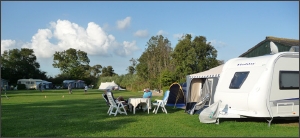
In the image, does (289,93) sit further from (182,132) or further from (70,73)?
(70,73)

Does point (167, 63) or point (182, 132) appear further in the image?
point (167, 63)

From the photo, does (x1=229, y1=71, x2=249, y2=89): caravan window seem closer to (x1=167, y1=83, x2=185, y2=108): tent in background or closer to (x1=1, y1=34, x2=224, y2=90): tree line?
(x1=167, y1=83, x2=185, y2=108): tent in background

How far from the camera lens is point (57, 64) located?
247 ft

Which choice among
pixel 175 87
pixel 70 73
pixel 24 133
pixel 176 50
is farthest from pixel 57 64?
pixel 24 133

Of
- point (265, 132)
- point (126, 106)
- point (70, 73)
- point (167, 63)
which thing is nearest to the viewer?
point (265, 132)

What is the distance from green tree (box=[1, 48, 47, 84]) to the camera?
2492 inches

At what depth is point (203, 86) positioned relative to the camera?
12.4 meters

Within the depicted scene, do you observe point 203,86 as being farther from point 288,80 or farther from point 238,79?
point 288,80

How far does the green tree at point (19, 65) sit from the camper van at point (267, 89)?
60.9 metres

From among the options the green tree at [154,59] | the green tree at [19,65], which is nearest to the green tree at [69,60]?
the green tree at [19,65]

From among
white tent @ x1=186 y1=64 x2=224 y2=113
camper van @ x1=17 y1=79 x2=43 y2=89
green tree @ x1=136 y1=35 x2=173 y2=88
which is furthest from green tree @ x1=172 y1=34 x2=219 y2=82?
camper van @ x1=17 y1=79 x2=43 y2=89

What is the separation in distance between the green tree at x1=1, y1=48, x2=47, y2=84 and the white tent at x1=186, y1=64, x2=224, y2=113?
56464 millimetres

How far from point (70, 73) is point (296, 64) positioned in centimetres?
6693

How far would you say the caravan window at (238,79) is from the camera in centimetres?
875
